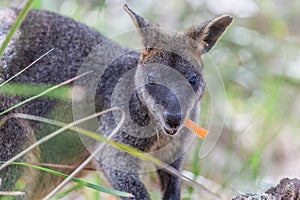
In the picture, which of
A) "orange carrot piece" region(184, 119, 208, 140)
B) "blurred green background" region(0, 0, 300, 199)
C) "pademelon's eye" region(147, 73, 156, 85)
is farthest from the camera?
"blurred green background" region(0, 0, 300, 199)

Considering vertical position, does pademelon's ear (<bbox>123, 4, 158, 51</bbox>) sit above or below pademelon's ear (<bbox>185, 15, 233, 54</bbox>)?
below

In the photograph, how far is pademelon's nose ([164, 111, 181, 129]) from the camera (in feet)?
11.1

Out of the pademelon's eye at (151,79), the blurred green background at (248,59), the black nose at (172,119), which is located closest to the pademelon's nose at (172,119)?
the black nose at (172,119)

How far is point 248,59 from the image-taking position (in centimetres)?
694

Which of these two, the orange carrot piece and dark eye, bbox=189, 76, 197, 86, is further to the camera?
the orange carrot piece

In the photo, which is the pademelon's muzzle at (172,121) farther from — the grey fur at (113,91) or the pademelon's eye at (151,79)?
the pademelon's eye at (151,79)

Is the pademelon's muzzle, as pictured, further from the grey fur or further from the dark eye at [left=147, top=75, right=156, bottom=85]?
the dark eye at [left=147, top=75, right=156, bottom=85]

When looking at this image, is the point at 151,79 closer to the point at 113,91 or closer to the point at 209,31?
the point at 209,31

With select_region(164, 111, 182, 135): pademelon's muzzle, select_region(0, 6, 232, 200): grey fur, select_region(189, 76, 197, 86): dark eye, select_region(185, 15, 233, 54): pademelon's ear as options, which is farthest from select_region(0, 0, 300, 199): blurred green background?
select_region(164, 111, 182, 135): pademelon's muzzle

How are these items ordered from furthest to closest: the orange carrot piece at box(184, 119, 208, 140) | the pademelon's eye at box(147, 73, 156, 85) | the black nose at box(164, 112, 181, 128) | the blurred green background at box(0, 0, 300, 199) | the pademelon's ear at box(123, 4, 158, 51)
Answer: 1. the blurred green background at box(0, 0, 300, 199)
2. the orange carrot piece at box(184, 119, 208, 140)
3. the pademelon's ear at box(123, 4, 158, 51)
4. the pademelon's eye at box(147, 73, 156, 85)
5. the black nose at box(164, 112, 181, 128)

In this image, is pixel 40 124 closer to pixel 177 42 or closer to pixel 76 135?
pixel 76 135

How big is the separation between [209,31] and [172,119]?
26.5 inches

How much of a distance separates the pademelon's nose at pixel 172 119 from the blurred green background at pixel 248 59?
6.47ft

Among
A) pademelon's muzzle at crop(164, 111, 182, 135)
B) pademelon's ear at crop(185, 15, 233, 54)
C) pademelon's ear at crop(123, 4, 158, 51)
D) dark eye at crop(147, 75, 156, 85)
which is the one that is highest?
pademelon's ear at crop(185, 15, 233, 54)
